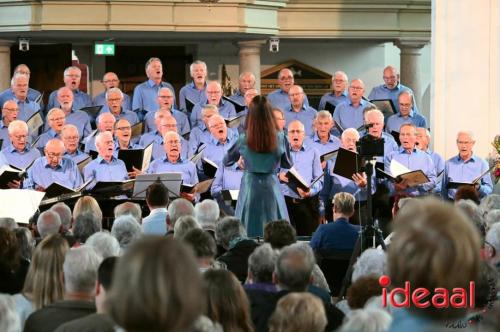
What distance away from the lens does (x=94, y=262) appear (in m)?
5.02

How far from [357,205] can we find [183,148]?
76.3 inches

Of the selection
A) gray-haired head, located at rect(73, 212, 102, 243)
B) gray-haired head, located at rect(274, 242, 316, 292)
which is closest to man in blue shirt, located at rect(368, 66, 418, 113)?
gray-haired head, located at rect(73, 212, 102, 243)

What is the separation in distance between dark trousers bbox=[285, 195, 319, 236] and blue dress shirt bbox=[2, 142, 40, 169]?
258 cm

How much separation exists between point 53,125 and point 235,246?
6412 millimetres

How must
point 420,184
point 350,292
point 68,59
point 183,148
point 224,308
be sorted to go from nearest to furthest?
point 224,308 < point 350,292 < point 420,184 < point 183,148 < point 68,59

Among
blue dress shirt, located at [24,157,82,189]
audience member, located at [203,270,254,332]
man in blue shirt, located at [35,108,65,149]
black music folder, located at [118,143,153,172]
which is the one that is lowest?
audience member, located at [203,270,254,332]

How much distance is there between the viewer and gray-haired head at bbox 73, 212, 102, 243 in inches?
285

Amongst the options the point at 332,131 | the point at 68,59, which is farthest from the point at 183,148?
the point at 68,59

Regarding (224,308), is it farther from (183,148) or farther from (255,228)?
(183,148)

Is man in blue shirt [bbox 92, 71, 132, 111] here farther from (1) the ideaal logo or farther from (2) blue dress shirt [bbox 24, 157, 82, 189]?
(1) the ideaal logo

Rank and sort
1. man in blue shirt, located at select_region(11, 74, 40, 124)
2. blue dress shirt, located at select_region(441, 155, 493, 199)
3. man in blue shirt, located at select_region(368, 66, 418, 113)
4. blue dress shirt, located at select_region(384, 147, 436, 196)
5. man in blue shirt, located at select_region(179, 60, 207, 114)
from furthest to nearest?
man in blue shirt, located at select_region(368, 66, 418, 113) < man in blue shirt, located at select_region(179, 60, 207, 114) < man in blue shirt, located at select_region(11, 74, 40, 124) < blue dress shirt, located at select_region(384, 147, 436, 196) < blue dress shirt, located at select_region(441, 155, 493, 199)

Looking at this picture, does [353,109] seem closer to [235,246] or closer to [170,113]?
[170,113]

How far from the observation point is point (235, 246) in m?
7.15

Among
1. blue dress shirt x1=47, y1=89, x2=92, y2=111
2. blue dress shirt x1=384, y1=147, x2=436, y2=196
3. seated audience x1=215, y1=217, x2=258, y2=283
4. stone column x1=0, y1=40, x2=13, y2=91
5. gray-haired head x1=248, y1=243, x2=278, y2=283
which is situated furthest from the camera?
stone column x1=0, y1=40, x2=13, y2=91
